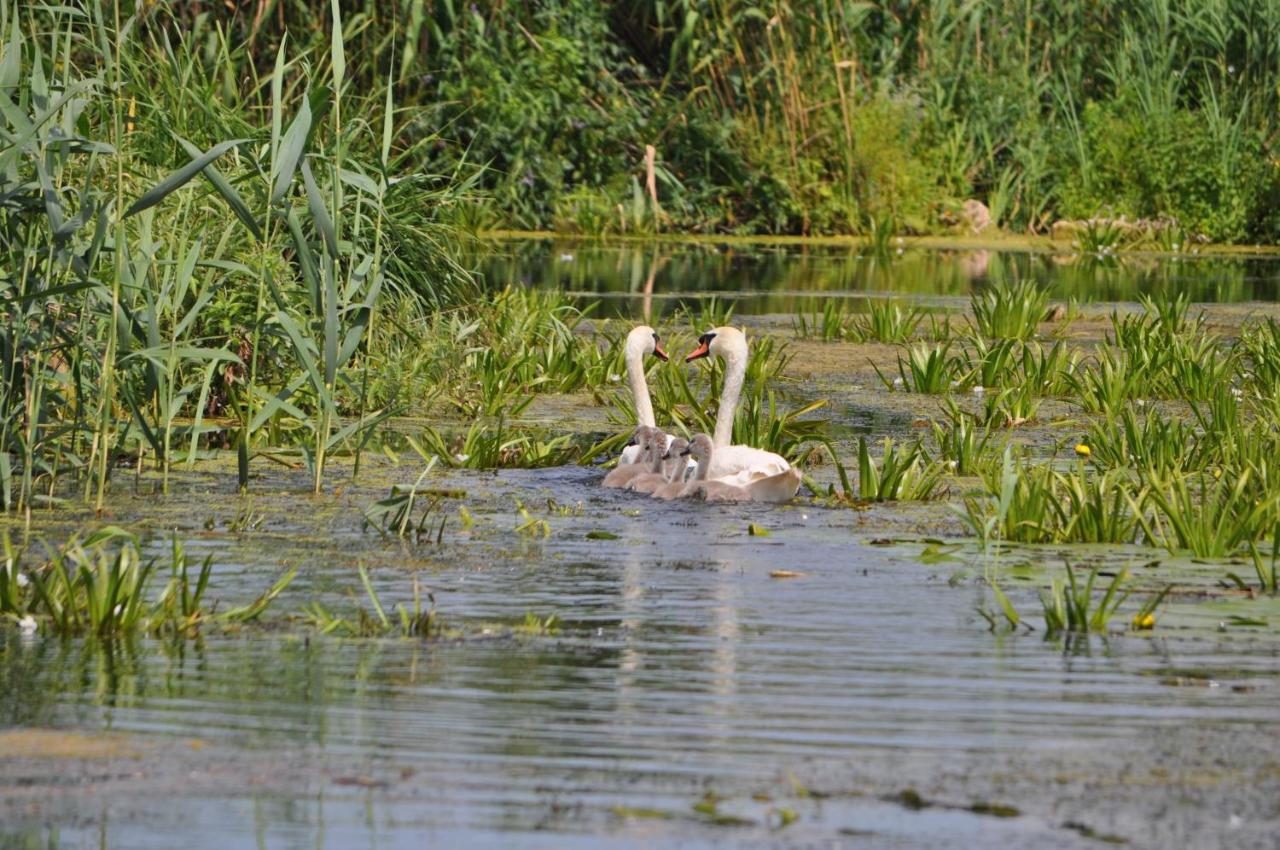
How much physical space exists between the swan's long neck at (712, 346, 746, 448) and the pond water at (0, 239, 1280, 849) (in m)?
1.60

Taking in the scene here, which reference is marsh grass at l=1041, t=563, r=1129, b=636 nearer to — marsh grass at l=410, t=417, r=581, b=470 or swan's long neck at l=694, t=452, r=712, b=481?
swan's long neck at l=694, t=452, r=712, b=481

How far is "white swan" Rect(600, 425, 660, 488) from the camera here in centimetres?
812

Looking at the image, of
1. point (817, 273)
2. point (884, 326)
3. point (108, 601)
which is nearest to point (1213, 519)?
point (108, 601)

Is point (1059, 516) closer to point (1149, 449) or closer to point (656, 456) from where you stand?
point (1149, 449)

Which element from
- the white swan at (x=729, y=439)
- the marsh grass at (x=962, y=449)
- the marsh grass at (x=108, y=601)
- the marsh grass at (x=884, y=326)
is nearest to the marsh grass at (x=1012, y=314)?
the marsh grass at (x=884, y=326)

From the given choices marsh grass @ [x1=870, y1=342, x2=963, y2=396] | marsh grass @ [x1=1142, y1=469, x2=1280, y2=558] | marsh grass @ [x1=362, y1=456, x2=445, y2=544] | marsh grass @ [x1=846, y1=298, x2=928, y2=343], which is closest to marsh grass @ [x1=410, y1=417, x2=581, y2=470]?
marsh grass @ [x1=362, y1=456, x2=445, y2=544]

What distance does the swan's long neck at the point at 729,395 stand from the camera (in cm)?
853

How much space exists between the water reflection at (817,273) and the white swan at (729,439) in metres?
5.59

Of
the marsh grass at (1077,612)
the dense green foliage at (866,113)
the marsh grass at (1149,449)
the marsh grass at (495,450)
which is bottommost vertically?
the marsh grass at (495,450)

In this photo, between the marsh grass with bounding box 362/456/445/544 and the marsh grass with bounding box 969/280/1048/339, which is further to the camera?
the marsh grass with bounding box 969/280/1048/339

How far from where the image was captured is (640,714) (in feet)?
15.5

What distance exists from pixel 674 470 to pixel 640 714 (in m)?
3.39

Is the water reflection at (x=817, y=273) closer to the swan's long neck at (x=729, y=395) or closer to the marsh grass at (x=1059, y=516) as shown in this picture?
the swan's long neck at (x=729, y=395)

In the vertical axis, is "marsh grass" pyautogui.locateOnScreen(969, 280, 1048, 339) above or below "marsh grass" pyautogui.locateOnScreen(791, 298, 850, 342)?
above
